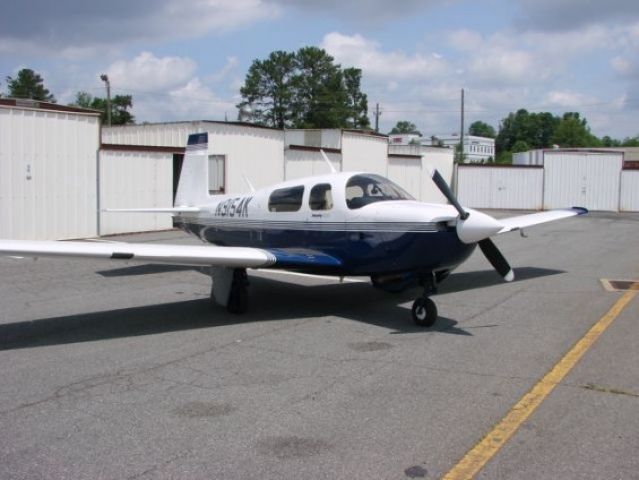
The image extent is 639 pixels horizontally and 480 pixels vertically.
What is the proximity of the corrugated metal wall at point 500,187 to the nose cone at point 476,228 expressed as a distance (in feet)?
103

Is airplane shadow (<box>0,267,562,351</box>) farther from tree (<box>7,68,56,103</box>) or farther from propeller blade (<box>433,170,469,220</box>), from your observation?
tree (<box>7,68,56,103</box>)

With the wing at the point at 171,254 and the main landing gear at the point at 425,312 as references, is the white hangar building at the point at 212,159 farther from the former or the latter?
the main landing gear at the point at 425,312

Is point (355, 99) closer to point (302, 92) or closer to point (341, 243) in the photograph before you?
point (302, 92)

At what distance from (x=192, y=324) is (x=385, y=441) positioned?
444cm

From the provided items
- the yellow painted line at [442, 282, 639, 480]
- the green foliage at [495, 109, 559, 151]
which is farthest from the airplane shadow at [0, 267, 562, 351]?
the green foliage at [495, 109, 559, 151]

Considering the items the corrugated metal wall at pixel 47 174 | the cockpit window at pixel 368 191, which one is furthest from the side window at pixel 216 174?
the cockpit window at pixel 368 191

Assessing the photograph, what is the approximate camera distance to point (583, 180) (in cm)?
3700

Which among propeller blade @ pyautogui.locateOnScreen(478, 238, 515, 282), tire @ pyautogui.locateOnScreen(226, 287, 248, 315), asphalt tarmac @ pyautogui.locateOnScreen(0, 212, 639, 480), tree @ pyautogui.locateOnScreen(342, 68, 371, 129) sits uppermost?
tree @ pyautogui.locateOnScreen(342, 68, 371, 129)

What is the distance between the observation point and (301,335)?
25.4ft

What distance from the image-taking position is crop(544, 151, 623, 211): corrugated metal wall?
36.8 metres

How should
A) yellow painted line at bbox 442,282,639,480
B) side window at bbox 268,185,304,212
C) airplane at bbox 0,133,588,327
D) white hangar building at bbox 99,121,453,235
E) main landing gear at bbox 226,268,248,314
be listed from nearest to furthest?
yellow painted line at bbox 442,282,639,480 → airplane at bbox 0,133,588,327 → main landing gear at bbox 226,268,248,314 → side window at bbox 268,185,304,212 → white hangar building at bbox 99,121,453,235

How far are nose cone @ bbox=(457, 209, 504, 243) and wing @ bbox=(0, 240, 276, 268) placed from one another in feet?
8.19

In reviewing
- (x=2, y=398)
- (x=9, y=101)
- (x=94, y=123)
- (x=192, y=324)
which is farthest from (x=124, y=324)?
(x=9, y=101)

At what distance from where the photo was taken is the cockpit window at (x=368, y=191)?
888 centimetres
